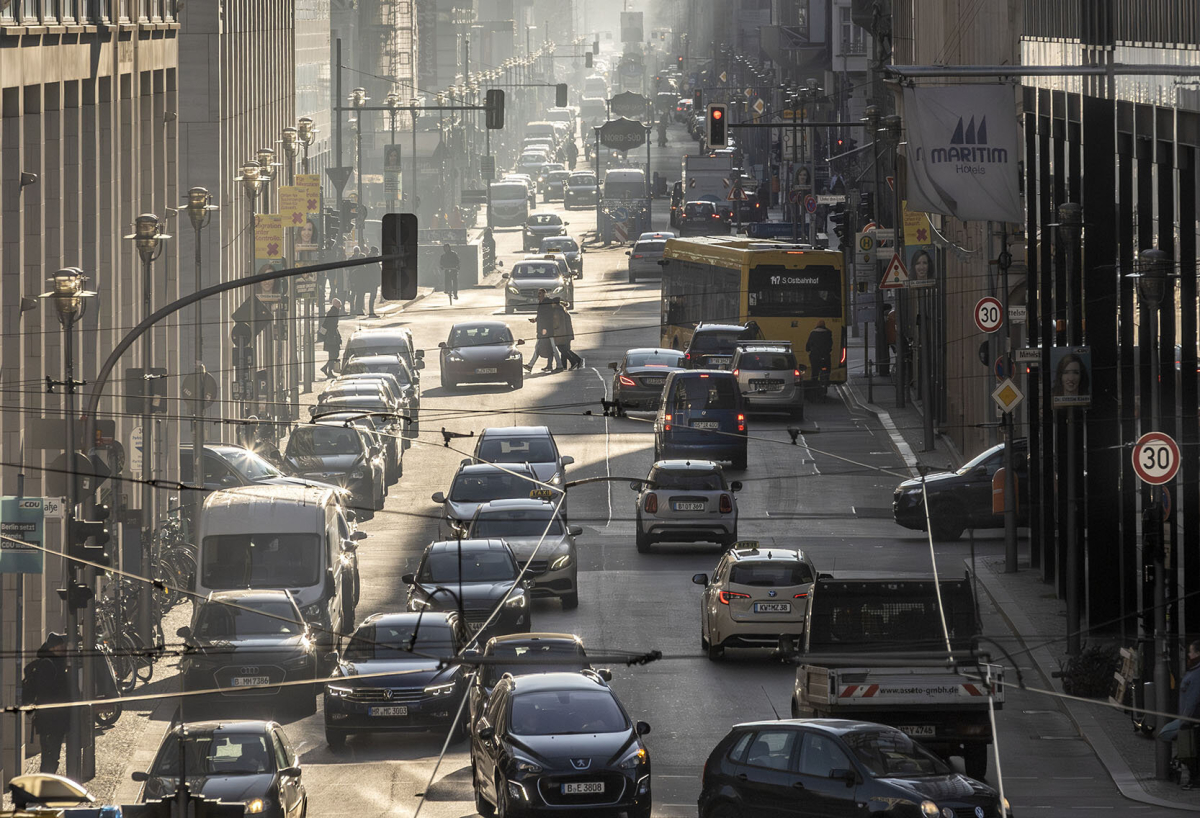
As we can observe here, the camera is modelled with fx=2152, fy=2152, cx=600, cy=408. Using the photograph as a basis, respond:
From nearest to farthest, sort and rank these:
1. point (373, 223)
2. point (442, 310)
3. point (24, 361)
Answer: point (24, 361) → point (442, 310) → point (373, 223)

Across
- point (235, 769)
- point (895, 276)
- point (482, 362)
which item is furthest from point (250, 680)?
point (482, 362)

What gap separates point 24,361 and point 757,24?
166m

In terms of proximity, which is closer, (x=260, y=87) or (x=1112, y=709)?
(x=1112, y=709)

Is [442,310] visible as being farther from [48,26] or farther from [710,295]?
[48,26]

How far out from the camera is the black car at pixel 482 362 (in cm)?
5300

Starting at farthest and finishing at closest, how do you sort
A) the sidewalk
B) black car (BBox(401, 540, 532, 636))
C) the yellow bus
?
the yellow bus, black car (BBox(401, 540, 532, 636)), the sidewalk

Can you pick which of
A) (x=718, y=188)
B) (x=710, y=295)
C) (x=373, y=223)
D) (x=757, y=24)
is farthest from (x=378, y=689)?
(x=757, y=24)

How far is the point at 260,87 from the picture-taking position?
69062 mm

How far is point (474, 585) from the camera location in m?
29.1

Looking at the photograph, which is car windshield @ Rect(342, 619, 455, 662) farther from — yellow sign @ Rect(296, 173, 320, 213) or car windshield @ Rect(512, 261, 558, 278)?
car windshield @ Rect(512, 261, 558, 278)

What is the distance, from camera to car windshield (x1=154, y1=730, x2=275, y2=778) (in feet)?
68.0

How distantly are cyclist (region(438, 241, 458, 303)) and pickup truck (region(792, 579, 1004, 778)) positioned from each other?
181 ft

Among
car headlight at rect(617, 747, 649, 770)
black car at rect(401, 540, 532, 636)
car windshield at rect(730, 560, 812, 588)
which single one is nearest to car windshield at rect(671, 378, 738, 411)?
black car at rect(401, 540, 532, 636)

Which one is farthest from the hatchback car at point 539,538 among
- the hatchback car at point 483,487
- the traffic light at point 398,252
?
the traffic light at point 398,252
